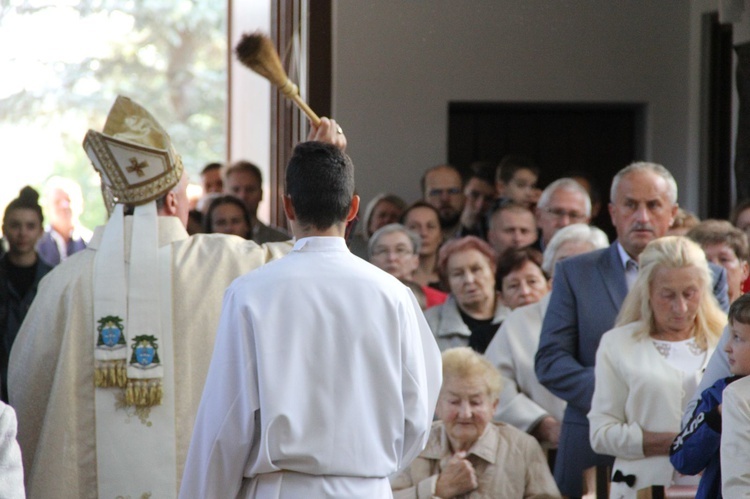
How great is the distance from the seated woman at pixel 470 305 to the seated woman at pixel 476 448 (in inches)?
39.9

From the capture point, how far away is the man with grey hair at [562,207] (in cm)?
670

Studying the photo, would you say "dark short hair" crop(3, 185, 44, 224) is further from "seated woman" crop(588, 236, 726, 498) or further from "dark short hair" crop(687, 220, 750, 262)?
"seated woman" crop(588, 236, 726, 498)

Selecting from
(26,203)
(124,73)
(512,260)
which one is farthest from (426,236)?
(124,73)

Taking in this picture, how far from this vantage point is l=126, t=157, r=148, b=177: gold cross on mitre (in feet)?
13.5

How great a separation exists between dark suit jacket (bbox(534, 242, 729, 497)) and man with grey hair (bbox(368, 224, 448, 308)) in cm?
124

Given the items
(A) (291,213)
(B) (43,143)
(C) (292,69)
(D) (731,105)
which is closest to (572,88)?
(D) (731,105)

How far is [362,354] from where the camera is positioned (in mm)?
3061

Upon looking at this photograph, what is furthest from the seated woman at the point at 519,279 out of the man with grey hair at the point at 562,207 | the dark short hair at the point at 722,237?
the dark short hair at the point at 722,237

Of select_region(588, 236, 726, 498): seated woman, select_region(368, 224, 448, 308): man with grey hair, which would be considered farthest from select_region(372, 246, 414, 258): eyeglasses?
select_region(588, 236, 726, 498): seated woman

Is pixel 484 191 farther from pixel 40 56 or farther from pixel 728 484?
pixel 40 56

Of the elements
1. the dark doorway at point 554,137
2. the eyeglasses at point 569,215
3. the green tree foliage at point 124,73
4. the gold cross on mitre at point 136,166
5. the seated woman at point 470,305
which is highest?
the green tree foliage at point 124,73

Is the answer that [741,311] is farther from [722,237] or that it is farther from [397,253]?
[397,253]

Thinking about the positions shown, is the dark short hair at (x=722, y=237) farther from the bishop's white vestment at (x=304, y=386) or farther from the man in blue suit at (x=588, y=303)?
the bishop's white vestment at (x=304, y=386)

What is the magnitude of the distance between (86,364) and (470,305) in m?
2.33
